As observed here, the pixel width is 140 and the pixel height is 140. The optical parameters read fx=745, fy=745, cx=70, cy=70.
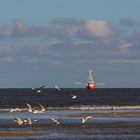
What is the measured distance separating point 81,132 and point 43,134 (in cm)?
334

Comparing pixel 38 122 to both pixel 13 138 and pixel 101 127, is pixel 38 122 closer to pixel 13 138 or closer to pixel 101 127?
pixel 101 127

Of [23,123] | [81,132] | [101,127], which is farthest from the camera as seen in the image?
[23,123]

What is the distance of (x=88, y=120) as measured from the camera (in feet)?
238

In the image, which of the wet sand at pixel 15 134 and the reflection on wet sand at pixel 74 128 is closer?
the reflection on wet sand at pixel 74 128

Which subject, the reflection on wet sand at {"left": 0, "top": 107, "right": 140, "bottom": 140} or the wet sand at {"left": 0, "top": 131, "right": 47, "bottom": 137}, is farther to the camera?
the wet sand at {"left": 0, "top": 131, "right": 47, "bottom": 137}

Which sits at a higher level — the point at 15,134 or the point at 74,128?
the point at 74,128

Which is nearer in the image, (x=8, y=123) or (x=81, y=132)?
(x=81, y=132)

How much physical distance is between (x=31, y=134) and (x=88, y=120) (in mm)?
15684

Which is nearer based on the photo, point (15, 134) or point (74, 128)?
point (15, 134)

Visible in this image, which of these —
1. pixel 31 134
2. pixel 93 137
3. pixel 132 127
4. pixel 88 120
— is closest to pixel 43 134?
pixel 31 134

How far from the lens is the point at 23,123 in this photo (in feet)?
222

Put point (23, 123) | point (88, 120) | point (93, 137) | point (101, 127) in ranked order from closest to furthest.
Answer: point (93, 137) → point (101, 127) → point (23, 123) → point (88, 120)

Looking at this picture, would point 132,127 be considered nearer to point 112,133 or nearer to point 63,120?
point 112,133

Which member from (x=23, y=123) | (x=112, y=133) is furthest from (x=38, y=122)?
(x=112, y=133)
